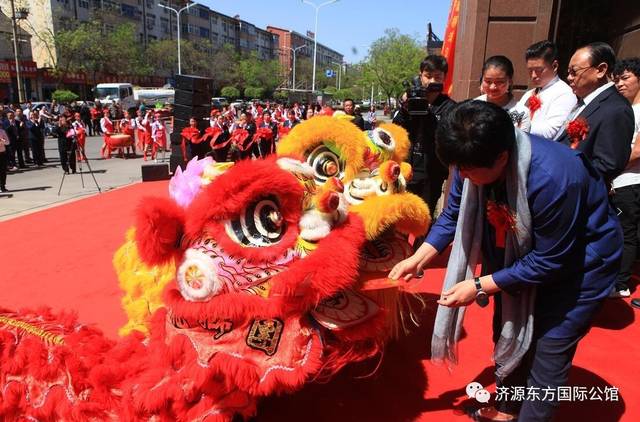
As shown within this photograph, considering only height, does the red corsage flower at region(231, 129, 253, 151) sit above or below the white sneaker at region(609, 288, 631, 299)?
above

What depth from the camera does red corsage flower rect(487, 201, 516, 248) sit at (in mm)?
1686

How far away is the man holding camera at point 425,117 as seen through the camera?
3.80 meters

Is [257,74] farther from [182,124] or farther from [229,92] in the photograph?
[182,124]

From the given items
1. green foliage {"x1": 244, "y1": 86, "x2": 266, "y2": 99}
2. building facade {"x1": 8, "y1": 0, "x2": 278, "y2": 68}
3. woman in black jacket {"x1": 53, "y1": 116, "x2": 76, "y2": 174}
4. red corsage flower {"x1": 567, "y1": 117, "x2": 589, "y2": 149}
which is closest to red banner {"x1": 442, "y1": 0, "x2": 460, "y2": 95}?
red corsage flower {"x1": 567, "y1": 117, "x2": 589, "y2": 149}

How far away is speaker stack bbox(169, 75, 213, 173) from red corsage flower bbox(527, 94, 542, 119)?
27.1ft

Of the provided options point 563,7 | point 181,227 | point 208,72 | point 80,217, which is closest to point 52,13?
point 208,72

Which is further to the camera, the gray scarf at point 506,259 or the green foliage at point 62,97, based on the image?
the green foliage at point 62,97

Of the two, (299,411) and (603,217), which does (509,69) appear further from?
(299,411)

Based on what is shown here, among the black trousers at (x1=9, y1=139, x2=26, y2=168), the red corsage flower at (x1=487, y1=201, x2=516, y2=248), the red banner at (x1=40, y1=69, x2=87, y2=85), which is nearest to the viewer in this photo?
the red corsage flower at (x1=487, y1=201, x2=516, y2=248)

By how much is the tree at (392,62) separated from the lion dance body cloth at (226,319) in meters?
37.8

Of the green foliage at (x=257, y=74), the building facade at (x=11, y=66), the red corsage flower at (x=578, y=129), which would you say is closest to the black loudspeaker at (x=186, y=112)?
the red corsage flower at (x=578, y=129)

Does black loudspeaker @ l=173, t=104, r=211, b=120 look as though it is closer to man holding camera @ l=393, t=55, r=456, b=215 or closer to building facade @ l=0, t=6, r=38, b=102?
man holding camera @ l=393, t=55, r=456, b=215

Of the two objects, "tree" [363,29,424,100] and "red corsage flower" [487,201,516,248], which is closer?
"red corsage flower" [487,201,516,248]

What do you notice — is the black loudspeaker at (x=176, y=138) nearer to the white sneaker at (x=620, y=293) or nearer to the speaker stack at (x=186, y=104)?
the speaker stack at (x=186, y=104)
